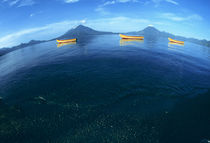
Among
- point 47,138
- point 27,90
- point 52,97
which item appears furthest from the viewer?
point 27,90

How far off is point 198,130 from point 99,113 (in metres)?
9.95

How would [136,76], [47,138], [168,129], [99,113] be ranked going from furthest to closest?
[136,76] < [99,113] < [168,129] < [47,138]

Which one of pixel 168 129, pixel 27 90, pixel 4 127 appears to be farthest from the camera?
pixel 27 90

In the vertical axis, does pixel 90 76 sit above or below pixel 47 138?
above

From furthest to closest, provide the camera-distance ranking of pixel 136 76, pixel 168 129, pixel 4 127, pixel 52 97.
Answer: pixel 136 76 → pixel 52 97 → pixel 4 127 → pixel 168 129

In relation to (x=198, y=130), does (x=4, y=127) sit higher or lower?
higher

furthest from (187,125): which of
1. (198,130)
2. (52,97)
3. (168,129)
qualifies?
(52,97)

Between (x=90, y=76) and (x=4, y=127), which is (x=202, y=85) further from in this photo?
(x=4, y=127)

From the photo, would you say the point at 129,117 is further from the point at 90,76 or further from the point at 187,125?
the point at 90,76

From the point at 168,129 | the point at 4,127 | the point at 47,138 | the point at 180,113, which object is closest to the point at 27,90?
the point at 4,127

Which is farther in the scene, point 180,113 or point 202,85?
point 202,85

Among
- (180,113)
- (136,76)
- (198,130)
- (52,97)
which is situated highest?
(136,76)

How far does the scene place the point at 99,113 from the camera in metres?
10.5

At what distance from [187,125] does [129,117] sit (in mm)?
5833
